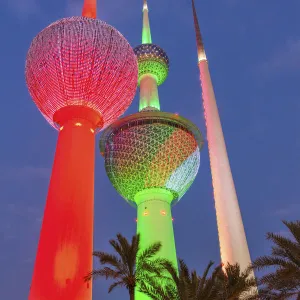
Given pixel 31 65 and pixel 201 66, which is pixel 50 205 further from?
pixel 201 66

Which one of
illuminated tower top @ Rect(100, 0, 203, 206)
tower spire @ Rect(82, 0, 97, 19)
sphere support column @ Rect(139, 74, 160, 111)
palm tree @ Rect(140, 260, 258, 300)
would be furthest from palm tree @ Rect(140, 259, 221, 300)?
sphere support column @ Rect(139, 74, 160, 111)

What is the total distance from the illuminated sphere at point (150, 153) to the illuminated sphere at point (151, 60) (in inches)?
399

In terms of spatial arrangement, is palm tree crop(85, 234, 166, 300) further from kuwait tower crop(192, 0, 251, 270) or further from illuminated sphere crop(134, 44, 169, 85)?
illuminated sphere crop(134, 44, 169, 85)

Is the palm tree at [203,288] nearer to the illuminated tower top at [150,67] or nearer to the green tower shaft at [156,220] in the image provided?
the green tower shaft at [156,220]

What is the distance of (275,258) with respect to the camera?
617 inches

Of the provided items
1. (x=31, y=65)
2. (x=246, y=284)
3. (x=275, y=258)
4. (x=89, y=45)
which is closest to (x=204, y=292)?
(x=246, y=284)

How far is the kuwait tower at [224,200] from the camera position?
2677 centimetres

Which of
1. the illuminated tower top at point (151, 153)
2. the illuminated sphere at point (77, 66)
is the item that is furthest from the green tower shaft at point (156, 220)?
the illuminated sphere at point (77, 66)

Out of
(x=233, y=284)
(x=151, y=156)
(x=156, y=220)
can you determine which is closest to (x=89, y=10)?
(x=151, y=156)

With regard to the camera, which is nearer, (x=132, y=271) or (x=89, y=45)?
→ (x=132, y=271)

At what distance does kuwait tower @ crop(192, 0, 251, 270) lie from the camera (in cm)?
2677

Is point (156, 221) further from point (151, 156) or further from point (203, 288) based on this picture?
point (203, 288)

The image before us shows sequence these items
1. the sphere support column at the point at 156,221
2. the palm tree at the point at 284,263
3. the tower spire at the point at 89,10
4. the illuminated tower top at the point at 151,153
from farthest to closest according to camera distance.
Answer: the illuminated tower top at the point at 151,153, the sphere support column at the point at 156,221, the tower spire at the point at 89,10, the palm tree at the point at 284,263

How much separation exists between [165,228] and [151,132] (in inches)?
384
